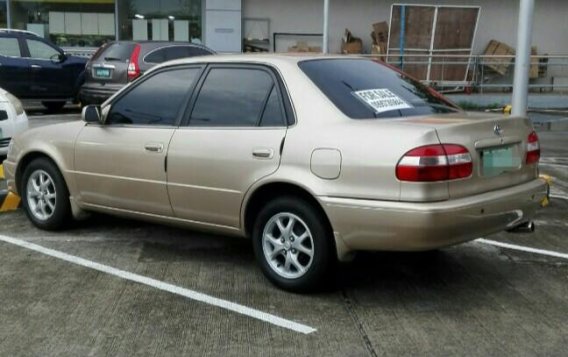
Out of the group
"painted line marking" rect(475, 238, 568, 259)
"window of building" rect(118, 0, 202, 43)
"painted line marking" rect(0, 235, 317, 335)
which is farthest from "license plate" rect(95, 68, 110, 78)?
"painted line marking" rect(475, 238, 568, 259)

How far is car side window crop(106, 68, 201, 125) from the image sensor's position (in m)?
5.30

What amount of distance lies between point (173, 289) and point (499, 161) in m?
2.27

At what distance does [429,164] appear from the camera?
4078mm

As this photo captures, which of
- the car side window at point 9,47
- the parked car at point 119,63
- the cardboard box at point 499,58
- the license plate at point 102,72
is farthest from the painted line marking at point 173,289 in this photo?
the cardboard box at point 499,58

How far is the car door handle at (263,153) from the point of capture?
15.1ft

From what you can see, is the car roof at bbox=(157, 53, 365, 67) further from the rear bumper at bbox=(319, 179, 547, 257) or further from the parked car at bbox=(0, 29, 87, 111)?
the parked car at bbox=(0, 29, 87, 111)

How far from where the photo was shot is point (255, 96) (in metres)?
4.90

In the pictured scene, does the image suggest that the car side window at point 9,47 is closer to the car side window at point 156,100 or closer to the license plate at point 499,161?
the car side window at point 156,100

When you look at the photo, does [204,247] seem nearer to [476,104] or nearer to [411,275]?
[411,275]

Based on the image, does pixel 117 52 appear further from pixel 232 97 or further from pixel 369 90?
pixel 369 90

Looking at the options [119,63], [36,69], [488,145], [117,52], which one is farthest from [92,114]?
[36,69]

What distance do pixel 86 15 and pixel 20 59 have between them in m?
5.38

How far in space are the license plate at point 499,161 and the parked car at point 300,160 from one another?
0.04 feet

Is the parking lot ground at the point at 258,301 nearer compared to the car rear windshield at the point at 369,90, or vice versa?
the parking lot ground at the point at 258,301
